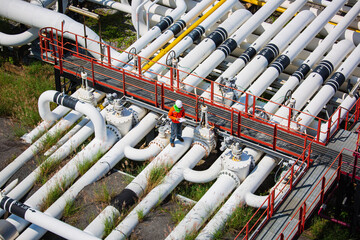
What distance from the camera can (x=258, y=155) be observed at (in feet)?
64.5

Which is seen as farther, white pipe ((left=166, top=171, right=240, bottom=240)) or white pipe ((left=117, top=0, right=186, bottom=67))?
white pipe ((left=117, top=0, right=186, bottom=67))

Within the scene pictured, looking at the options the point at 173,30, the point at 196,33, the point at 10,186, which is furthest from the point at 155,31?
the point at 10,186

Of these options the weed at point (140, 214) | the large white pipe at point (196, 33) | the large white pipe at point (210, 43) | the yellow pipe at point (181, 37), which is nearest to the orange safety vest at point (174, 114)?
the large white pipe at point (210, 43)

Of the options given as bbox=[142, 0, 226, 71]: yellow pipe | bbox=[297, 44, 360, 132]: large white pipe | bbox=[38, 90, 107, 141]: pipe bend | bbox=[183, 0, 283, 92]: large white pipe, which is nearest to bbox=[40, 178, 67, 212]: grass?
bbox=[38, 90, 107, 141]: pipe bend

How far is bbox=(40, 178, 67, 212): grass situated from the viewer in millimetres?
18641

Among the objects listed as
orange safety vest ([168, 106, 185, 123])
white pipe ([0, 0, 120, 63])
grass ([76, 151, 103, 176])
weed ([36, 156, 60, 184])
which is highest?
white pipe ([0, 0, 120, 63])

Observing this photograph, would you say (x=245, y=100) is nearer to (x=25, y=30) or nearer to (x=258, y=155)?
(x=258, y=155)

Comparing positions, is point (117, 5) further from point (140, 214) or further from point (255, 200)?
point (255, 200)

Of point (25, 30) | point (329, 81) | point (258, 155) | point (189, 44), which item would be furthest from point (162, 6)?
point (258, 155)

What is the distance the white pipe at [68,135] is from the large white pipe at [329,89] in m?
6.77

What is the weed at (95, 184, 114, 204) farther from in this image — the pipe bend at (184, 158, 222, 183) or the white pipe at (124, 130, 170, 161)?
the pipe bend at (184, 158, 222, 183)

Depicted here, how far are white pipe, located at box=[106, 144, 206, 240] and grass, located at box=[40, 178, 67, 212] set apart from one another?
91.9 inches

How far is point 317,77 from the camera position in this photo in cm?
2227

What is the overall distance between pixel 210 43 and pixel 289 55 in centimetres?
284
